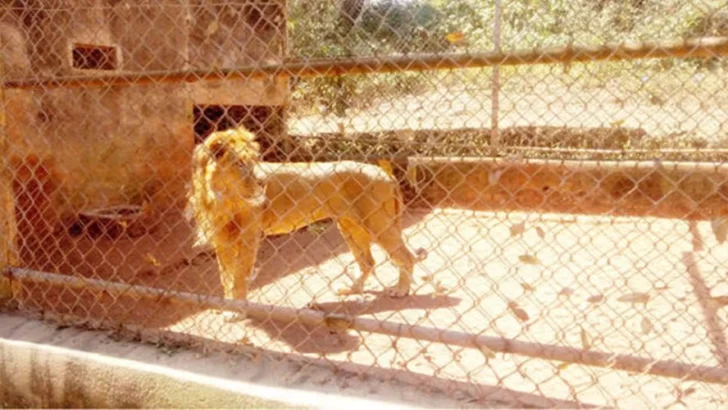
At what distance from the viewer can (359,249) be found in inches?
231

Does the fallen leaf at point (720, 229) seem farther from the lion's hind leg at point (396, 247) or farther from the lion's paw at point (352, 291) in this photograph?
the lion's paw at point (352, 291)

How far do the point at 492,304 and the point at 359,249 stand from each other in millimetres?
1428

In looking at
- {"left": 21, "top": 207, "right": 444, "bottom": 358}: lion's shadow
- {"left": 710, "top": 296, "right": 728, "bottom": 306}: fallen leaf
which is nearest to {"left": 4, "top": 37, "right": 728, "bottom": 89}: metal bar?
{"left": 710, "top": 296, "right": 728, "bottom": 306}: fallen leaf

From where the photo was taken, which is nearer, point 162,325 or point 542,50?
point 542,50

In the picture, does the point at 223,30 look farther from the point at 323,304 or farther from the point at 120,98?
the point at 323,304

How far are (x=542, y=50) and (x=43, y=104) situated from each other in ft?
19.9

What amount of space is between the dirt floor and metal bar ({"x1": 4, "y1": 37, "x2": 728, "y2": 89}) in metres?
0.71

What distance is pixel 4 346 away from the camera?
2543mm

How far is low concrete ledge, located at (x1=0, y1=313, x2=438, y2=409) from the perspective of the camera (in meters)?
2.08

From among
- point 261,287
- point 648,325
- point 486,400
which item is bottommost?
point 261,287

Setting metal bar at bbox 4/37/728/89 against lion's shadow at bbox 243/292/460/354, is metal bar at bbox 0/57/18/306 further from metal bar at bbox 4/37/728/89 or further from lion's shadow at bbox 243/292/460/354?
lion's shadow at bbox 243/292/460/354

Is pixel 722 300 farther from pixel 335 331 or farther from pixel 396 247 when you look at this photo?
pixel 396 247

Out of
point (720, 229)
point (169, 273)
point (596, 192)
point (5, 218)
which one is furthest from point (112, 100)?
point (720, 229)

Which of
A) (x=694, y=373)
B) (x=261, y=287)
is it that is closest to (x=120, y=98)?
(x=261, y=287)
